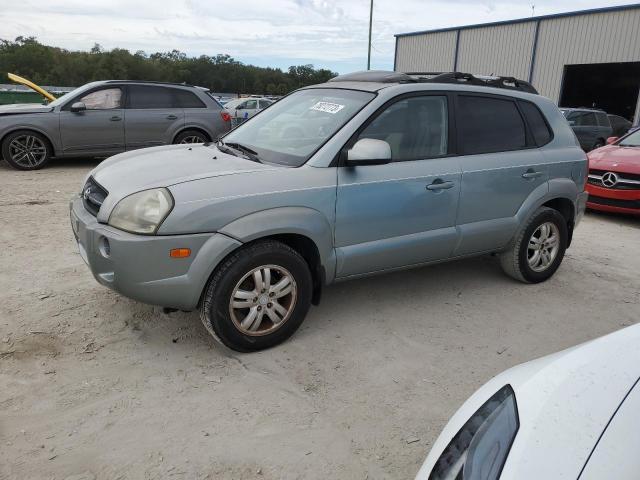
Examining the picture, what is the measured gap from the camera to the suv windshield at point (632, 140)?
28.2ft

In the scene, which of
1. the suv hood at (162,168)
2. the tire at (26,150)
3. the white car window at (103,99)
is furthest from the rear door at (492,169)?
the tire at (26,150)

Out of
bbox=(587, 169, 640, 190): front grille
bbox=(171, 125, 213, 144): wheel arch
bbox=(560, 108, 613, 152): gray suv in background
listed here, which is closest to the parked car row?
bbox=(560, 108, 613, 152): gray suv in background

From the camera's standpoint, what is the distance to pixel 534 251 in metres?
4.67

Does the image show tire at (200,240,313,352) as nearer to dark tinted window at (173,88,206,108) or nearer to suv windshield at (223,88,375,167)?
suv windshield at (223,88,375,167)

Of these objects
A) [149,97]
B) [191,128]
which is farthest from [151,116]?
[191,128]

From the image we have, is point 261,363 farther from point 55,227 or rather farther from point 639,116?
point 639,116

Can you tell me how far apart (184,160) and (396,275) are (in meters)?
2.20

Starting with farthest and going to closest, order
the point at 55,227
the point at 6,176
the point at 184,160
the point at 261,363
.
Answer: the point at 6,176 → the point at 55,227 → the point at 184,160 → the point at 261,363

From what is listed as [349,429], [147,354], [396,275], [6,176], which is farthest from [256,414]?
[6,176]

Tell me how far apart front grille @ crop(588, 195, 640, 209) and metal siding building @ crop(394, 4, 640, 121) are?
16.6 m

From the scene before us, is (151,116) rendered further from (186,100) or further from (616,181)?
(616,181)

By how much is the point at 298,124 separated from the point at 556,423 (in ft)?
9.43

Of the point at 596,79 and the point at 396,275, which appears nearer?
the point at 396,275

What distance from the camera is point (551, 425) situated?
4.69 ft
